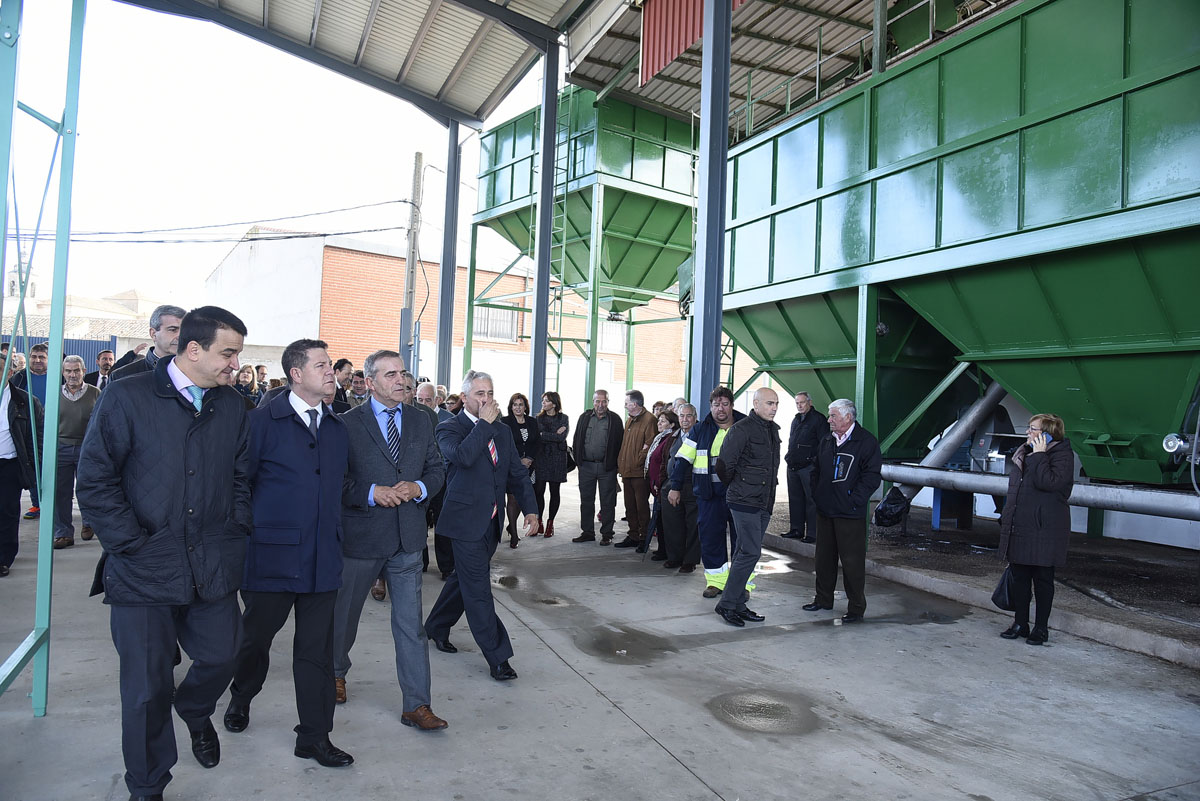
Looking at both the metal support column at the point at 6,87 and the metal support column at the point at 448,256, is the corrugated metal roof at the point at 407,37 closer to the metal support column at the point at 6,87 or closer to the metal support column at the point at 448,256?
the metal support column at the point at 448,256

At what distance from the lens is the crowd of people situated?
2965 mm

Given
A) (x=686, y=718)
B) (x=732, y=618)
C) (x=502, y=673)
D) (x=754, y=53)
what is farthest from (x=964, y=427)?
(x=754, y=53)

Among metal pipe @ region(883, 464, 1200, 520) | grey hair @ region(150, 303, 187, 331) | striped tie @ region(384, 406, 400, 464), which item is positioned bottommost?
metal pipe @ region(883, 464, 1200, 520)

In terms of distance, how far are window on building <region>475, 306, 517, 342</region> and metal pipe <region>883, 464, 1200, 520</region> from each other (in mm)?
24882

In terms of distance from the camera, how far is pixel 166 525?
9.81 ft

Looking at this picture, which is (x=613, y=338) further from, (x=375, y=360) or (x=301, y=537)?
(x=301, y=537)

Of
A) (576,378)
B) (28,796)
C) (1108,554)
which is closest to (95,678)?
(28,796)

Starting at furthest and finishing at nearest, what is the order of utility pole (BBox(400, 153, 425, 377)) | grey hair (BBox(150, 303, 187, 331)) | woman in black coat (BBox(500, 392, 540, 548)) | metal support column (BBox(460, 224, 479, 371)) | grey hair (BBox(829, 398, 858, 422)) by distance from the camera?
metal support column (BBox(460, 224, 479, 371))
utility pole (BBox(400, 153, 425, 377))
woman in black coat (BBox(500, 392, 540, 548))
grey hair (BBox(829, 398, 858, 422))
grey hair (BBox(150, 303, 187, 331))

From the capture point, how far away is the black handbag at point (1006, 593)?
6.15m

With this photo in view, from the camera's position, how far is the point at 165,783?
3.00 m

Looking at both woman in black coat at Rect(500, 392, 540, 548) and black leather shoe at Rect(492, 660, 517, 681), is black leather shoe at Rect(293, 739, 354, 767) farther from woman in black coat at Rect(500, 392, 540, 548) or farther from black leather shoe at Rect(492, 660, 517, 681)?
woman in black coat at Rect(500, 392, 540, 548)

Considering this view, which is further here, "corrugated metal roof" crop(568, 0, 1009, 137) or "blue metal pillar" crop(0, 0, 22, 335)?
"corrugated metal roof" crop(568, 0, 1009, 137)

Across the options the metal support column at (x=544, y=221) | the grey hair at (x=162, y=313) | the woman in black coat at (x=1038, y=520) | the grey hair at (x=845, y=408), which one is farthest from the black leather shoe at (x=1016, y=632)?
the metal support column at (x=544, y=221)

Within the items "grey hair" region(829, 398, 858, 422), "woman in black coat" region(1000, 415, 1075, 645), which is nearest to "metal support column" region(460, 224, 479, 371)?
"grey hair" region(829, 398, 858, 422)
